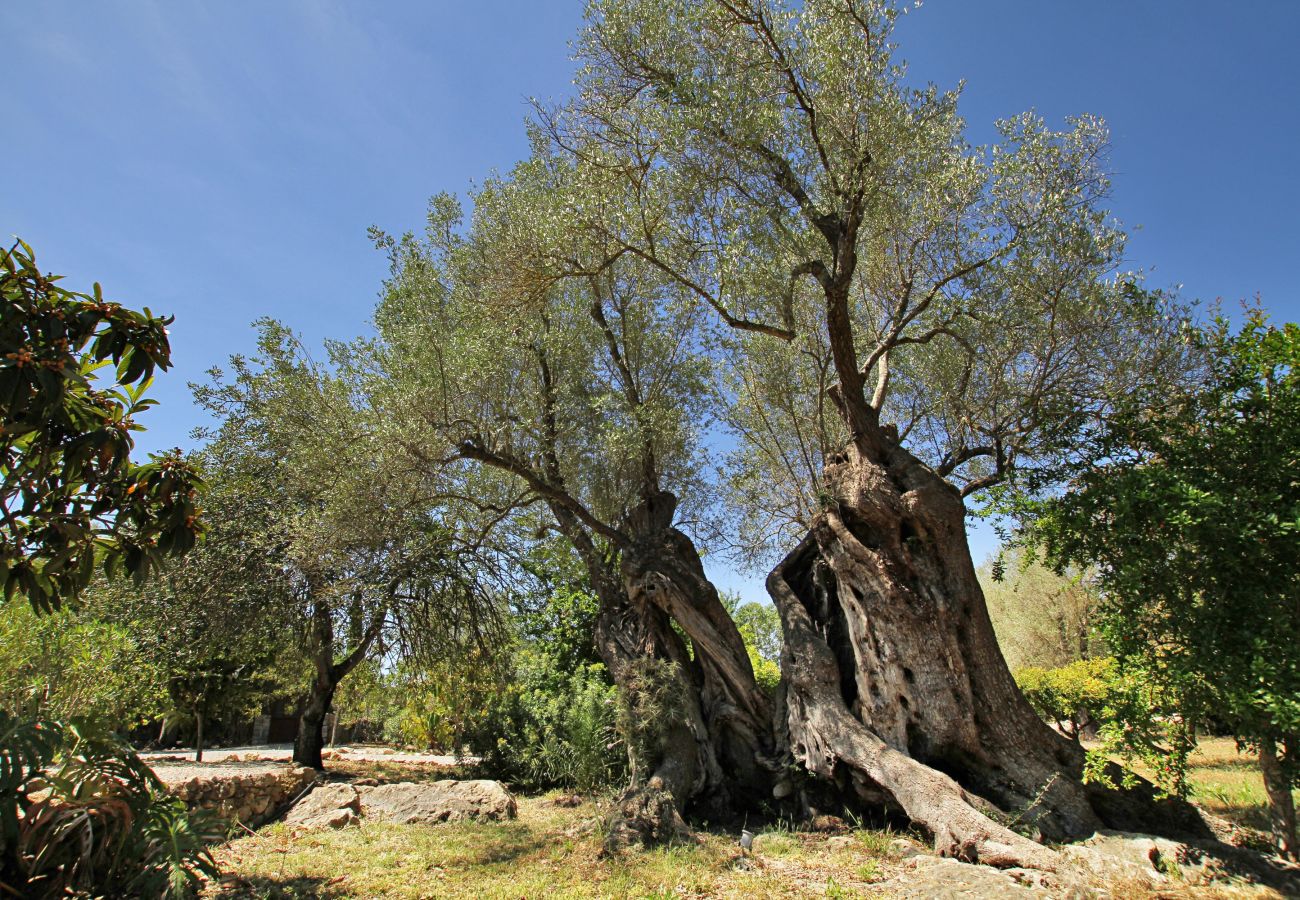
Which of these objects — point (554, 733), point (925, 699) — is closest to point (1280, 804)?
point (925, 699)

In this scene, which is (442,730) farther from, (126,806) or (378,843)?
(126,806)

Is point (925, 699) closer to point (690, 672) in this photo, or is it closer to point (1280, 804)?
point (1280, 804)

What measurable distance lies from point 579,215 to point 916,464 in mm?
5886

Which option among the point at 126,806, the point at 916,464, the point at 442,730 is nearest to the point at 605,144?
the point at 916,464

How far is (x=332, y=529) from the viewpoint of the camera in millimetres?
9945

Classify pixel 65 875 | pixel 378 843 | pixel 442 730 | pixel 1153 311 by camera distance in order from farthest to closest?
pixel 442 730
pixel 1153 311
pixel 378 843
pixel 65 875

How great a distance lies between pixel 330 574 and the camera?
10.7m

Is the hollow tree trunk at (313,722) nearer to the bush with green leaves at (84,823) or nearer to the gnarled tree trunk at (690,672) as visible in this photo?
the gnarled tree trunk at (690,672)

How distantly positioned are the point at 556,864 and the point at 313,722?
8.97 metres

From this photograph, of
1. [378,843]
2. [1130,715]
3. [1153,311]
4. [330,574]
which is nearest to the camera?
[1130,715]

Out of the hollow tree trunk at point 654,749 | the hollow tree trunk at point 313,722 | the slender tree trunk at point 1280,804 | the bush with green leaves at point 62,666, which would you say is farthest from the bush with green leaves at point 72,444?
the hollow tree trunk at point 313,722

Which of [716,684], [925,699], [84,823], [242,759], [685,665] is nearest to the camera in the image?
[84,823]

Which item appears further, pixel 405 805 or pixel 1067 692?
pixel 1067 692

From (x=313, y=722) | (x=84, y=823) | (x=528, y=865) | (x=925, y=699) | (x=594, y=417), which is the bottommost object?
(x=528, y=865)
